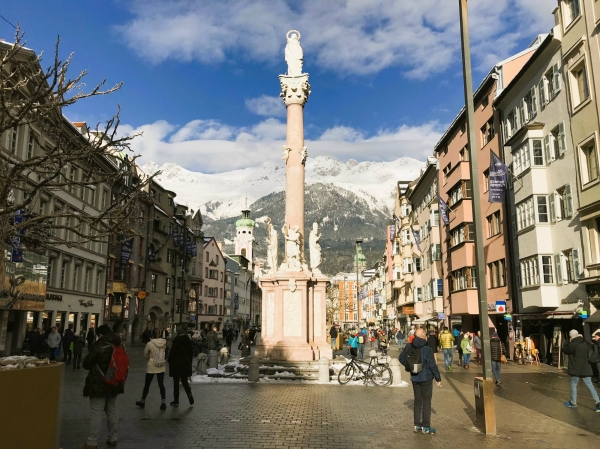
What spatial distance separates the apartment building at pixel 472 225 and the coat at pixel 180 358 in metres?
22.3

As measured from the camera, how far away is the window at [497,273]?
110ft

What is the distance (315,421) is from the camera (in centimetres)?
1139

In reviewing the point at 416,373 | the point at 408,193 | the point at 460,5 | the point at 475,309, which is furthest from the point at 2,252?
the point at 408,193

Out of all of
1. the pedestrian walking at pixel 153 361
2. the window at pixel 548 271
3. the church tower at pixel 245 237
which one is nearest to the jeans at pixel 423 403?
the pedestrian walking at pixel 153 361

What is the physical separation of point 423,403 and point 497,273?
26462 millimetres

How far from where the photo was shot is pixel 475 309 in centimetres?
3584

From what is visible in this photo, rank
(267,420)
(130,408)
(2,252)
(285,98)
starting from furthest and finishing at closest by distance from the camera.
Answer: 1. (285,98)
2. (130,408)
3. (267,420)
4. (2,252)

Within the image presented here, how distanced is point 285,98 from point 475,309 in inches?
763

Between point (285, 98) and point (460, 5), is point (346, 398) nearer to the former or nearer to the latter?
point (460, 5)

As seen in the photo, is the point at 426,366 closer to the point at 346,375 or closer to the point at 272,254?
the point at 346,375


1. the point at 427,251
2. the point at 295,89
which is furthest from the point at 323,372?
the point at 427,251

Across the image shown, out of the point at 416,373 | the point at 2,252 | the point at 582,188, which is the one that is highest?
the point at 582,188

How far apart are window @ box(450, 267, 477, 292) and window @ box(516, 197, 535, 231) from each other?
24.7 ft

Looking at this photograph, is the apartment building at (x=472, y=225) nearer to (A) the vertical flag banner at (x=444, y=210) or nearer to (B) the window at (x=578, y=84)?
(A) the vertical flag banner at (x=444, y=210)
